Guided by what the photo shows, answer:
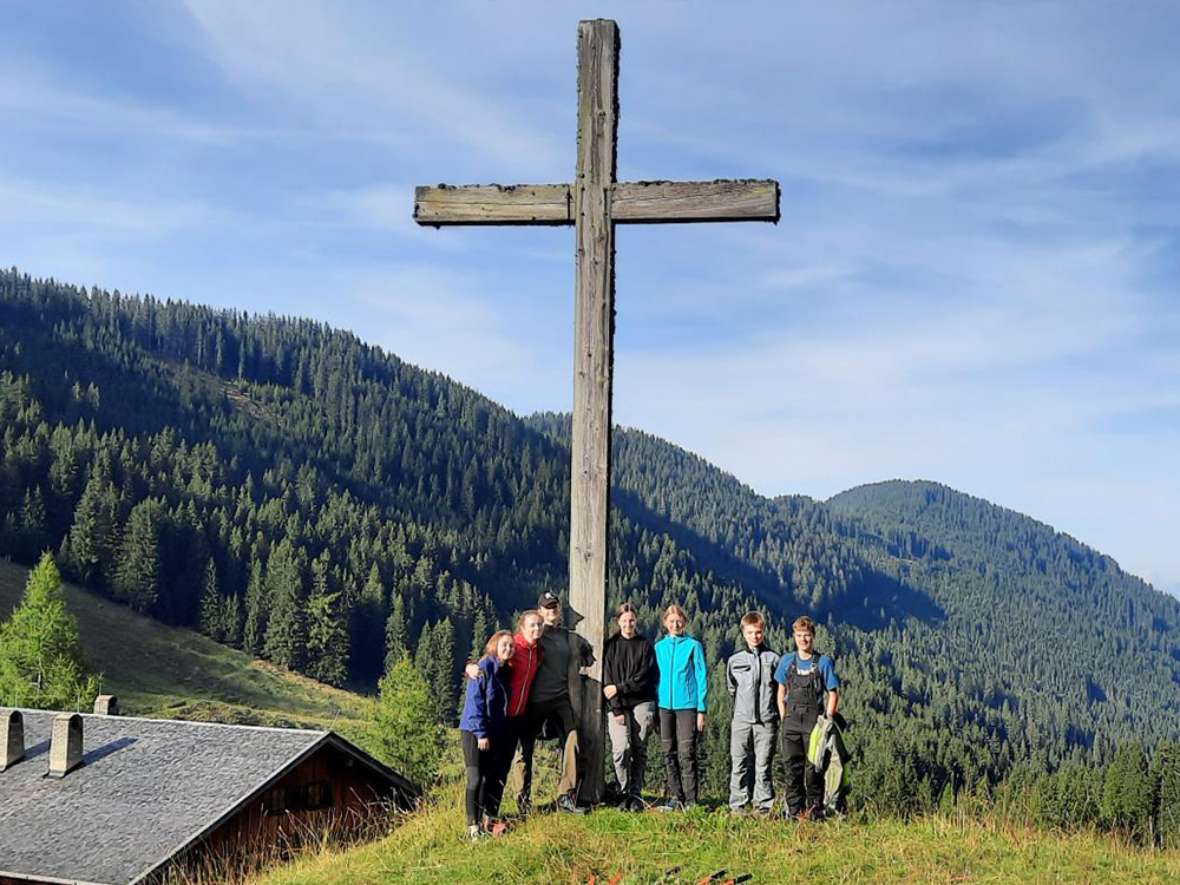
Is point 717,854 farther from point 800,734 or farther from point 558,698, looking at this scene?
point 800,734

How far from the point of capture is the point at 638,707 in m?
8.91

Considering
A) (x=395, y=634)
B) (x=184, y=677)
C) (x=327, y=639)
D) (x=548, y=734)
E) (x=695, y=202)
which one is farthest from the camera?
(x=395, y=634)

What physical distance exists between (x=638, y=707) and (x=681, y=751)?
0.50 metres

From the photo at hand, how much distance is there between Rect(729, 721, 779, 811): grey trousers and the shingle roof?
17495 millimetres

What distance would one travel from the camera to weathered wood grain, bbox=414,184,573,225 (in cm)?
844

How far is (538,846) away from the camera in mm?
6820

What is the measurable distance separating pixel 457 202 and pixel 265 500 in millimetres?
168893

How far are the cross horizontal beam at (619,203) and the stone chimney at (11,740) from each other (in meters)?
26.4

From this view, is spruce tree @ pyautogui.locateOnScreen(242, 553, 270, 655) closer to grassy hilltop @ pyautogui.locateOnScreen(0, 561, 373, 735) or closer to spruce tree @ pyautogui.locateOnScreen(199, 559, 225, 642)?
grassy hilltop @ pyautogui.locateOnScreen(0, 561, 373, 735)

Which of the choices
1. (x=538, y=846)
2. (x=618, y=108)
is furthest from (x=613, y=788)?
(x=618, y=108)

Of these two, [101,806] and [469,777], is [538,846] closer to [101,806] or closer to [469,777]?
[469,777]

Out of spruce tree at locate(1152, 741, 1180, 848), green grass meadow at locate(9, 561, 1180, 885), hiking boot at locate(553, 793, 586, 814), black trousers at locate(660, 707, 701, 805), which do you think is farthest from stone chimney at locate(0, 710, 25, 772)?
spruce tree at locate(1152, 741, 1180, 848)

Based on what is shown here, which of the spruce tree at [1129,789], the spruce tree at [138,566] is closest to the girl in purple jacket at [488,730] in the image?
the spruce tree at [1129,789]

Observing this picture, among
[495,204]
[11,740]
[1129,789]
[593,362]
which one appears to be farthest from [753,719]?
[1129,789]
